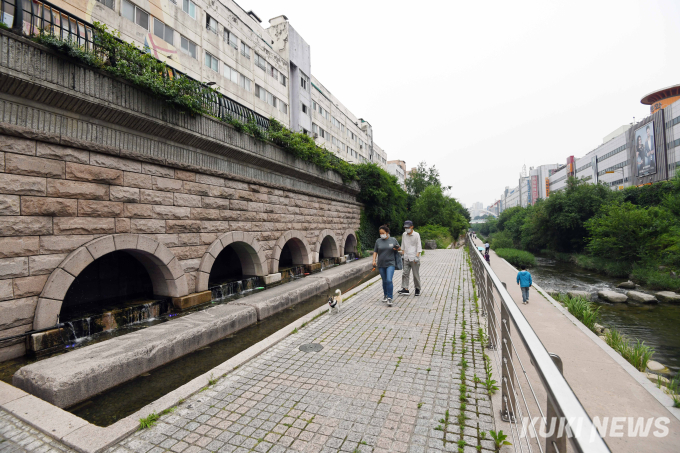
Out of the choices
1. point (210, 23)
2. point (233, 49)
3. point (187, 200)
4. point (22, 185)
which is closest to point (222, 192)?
point (187, 200)

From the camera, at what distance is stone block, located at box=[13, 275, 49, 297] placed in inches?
174

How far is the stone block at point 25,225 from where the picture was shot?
4.34 metres

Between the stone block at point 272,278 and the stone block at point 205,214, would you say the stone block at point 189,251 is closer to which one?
the stone block at point 205,214

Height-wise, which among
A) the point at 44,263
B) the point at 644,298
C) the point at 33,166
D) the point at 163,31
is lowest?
the point at 644,298

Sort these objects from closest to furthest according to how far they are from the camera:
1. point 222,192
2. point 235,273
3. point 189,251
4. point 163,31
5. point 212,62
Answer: point 189,251 → point 222,192 → point 235,273 → point 163,31 → point 212,62

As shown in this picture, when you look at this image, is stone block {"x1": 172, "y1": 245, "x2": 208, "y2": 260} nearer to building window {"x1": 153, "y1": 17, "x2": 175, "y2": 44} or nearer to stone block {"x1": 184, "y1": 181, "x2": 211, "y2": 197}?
stone block {"x1": 184, "y1": 181, "x2": 211, "y2": 197}

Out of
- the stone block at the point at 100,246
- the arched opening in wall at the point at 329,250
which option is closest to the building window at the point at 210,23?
the arched opening in wall at the point at 329,250

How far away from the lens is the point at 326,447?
8.28 feet

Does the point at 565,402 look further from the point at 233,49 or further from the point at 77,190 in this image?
the point at 233,49

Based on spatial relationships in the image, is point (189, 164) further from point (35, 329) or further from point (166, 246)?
point (35, 329)

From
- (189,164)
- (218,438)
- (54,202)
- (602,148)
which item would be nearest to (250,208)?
(189,164)

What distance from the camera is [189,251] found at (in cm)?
710

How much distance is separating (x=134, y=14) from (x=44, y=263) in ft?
49.7

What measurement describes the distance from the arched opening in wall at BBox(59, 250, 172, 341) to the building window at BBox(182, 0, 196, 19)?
16230mm
